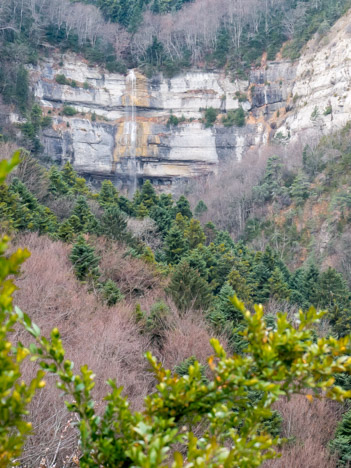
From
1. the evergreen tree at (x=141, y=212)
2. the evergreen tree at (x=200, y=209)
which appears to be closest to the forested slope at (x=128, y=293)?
the evergreen tree at (x=141, y=212)

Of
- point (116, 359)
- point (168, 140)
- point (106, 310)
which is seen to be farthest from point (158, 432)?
point (168, 140)

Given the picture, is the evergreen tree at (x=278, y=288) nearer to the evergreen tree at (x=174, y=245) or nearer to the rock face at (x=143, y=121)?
the evergreen tree at (x=174, y=245)

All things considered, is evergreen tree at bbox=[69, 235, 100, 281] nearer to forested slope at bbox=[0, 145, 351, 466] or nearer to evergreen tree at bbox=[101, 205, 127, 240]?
forested slope at bbox=[0, 145, 351, 466]

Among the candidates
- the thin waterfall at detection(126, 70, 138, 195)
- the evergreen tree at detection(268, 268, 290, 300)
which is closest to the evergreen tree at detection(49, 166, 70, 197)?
the evergreen tree at detection(268, 268, 290, 300)

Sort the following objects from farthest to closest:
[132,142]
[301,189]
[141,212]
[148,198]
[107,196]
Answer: [132,142] → [301,189] → [148,198] → [107,196] → [141,212]

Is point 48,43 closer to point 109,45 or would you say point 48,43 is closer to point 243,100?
point 109,45

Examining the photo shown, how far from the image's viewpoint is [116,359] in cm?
1016

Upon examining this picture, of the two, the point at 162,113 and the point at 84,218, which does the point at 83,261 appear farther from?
the point at 162,113

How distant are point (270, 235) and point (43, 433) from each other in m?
32.0

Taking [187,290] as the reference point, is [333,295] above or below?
below

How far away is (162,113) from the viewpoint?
54.4m

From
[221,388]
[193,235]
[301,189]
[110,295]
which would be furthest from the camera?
[301,189]

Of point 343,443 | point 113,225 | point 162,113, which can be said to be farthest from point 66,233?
point 162,113

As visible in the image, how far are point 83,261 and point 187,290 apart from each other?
12.3 ft
